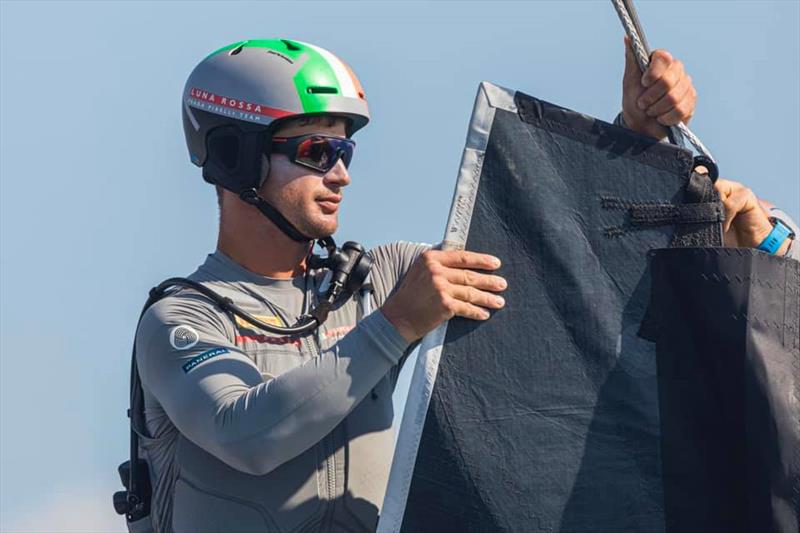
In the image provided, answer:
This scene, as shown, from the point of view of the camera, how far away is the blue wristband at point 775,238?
5.52m

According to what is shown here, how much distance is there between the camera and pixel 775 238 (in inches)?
219

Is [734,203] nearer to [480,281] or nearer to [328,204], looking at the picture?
[480,281]

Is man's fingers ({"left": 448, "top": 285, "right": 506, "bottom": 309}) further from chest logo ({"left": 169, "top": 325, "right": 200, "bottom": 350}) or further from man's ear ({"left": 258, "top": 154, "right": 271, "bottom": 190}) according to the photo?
man's ear ({"left": 258, "top": 154, "right": 271, "bottom": 190})

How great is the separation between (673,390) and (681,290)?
1.08 feet

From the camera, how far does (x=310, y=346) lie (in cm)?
598

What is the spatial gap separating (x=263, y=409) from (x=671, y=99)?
5.81 ft

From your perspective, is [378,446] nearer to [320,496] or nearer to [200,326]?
[320,496]

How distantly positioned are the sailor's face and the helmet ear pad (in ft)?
0.22

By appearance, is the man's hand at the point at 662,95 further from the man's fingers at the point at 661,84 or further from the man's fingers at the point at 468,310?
the man's fingers at the point at 468,310

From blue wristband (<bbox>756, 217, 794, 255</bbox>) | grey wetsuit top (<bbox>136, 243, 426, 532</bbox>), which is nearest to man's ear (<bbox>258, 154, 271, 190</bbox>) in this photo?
grey wetsuit top (<bbox>136, 243, 426, 532</bbox>)

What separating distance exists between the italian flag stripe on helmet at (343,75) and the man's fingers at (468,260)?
141 centimetres

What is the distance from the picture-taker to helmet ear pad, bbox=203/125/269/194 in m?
6.29

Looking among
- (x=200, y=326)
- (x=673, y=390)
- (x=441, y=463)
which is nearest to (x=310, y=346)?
(x=200, y=326)

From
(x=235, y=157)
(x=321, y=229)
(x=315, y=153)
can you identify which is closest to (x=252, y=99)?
(x=235, y=157)
